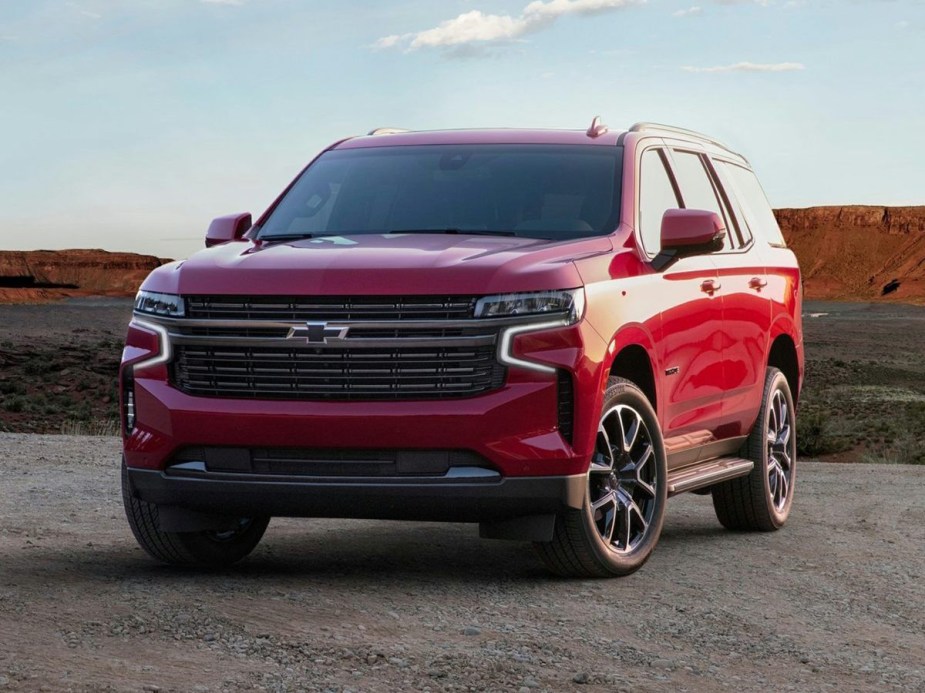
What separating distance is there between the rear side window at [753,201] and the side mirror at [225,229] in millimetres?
3147

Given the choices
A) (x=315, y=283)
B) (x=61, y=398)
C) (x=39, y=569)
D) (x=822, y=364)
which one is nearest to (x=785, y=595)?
(x=315, y=283)

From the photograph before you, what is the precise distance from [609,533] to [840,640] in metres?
1.27

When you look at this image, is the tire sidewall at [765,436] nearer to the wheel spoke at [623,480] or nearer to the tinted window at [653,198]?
the tinted window at [653,198]

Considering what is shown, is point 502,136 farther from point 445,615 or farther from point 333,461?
Result: point 445,615

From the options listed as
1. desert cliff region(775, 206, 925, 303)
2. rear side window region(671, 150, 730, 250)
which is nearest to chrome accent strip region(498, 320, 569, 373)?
rear side window region(671, 150, 730, 250)

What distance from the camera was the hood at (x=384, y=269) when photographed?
617cm

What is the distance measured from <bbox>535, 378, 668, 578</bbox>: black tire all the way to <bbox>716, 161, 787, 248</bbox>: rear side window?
2751mm

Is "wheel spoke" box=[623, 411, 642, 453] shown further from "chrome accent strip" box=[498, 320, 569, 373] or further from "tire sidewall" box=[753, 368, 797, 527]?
"tire sidewall" box=[753, 368, 797, 527]

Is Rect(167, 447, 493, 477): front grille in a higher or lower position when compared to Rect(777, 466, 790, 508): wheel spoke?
higher

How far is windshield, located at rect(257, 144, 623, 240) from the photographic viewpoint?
730 cm

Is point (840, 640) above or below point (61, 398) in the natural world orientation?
above

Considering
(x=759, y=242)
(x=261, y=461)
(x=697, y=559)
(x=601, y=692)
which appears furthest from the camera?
(x=759, y=242)

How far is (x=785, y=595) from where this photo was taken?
22.5 ft

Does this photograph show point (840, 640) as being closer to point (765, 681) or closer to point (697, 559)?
point (765, 681)
